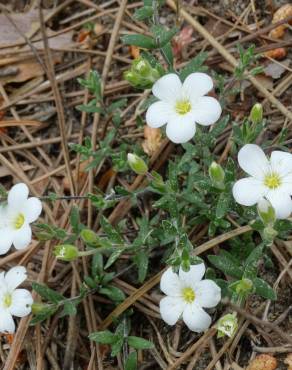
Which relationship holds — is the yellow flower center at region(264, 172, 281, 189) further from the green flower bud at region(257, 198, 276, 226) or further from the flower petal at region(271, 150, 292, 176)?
the green flower bud at region(257, 198, 276, 226)

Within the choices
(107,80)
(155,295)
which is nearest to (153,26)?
(107,80)

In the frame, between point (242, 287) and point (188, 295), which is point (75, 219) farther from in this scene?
point (242, 287)

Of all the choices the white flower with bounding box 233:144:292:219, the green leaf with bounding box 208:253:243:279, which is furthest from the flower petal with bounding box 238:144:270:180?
the green leaf with bounding box 208:253:243:279

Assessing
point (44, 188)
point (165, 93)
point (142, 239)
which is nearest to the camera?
point (165, 93)

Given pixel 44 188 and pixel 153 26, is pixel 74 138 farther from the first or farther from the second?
pixel 153 26

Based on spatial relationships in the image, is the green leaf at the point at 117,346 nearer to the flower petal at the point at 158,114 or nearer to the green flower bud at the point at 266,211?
the green flower bud at the point at 266,211

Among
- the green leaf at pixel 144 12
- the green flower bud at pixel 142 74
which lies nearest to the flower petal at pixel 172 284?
the green flower bud at pixel 142 74

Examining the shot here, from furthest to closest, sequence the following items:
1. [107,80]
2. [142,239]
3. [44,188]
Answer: [107,80] < [44,188] < [142,239]
